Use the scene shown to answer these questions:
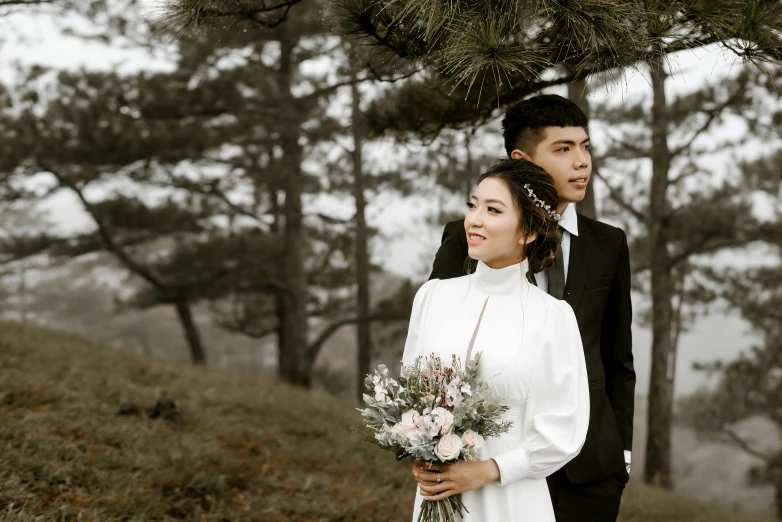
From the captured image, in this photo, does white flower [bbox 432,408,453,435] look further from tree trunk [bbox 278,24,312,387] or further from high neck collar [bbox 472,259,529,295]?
tree trunk [bbox 278,24,312,387]

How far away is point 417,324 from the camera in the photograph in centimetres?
218

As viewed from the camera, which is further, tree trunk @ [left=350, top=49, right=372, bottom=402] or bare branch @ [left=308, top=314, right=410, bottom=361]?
bare branch @ [left=308, top=314, right=410, bottom=361]

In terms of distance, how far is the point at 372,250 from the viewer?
15.0 metres

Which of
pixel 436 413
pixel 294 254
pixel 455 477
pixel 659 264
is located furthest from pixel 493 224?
pixel 294 254

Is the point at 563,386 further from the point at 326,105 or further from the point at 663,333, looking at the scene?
the point at 326,105

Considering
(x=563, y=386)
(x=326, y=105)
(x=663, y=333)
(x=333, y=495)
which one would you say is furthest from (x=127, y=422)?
(x=326, y=105)

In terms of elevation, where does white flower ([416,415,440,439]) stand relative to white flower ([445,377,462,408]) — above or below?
below

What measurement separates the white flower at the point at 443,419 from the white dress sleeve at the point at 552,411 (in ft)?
0.75

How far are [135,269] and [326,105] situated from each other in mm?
4139

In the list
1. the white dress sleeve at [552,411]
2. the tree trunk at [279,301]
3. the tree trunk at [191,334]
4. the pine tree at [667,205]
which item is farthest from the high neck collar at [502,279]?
the tree trunk at [191,334]

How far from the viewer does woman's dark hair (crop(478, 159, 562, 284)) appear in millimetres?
2021

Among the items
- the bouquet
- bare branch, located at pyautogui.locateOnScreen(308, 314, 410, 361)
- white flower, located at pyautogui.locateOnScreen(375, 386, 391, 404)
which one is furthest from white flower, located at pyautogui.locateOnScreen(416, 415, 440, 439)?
bare branch, located at pyautogui.locateOnScreen(308, 314, 410, 361)

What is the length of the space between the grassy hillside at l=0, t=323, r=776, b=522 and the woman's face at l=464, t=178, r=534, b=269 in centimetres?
249

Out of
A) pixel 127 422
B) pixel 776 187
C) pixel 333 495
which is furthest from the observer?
pixel 776 187
